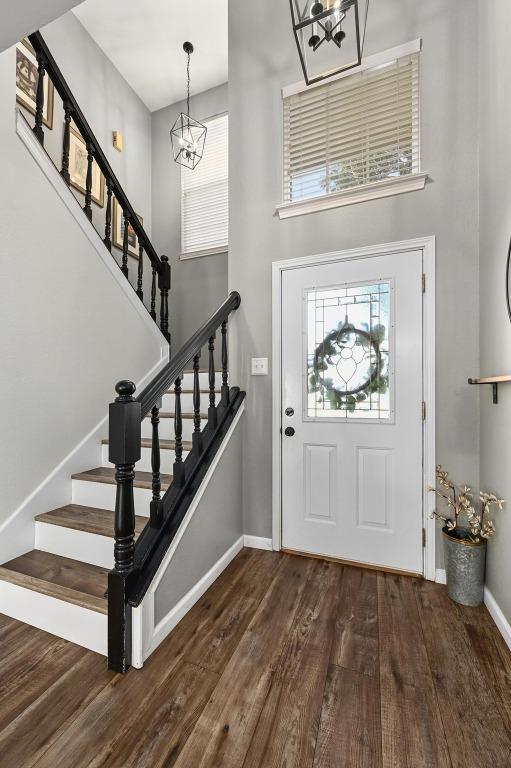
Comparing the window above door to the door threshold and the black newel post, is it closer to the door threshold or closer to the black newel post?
the black newel post

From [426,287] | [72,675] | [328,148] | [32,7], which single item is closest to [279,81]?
[328,148]

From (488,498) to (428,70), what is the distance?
245cm

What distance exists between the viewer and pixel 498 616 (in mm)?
1677

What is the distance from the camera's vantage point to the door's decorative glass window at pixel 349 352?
2.21 m

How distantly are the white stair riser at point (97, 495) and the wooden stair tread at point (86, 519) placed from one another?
0.12 feet

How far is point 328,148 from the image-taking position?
7.84 feet

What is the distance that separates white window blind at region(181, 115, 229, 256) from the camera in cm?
391

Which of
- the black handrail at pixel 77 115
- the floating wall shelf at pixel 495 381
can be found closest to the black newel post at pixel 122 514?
the floating wall shelf at pixel 495 381

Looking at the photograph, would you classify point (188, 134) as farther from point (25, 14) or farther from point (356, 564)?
point (356, 564)

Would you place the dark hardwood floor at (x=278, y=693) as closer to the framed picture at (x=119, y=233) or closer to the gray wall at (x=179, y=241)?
the gray wall at (x=179, y=241)

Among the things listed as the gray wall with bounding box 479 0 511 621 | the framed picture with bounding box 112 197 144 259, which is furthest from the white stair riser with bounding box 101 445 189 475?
the framed picture with bounding box 112 197 144 259

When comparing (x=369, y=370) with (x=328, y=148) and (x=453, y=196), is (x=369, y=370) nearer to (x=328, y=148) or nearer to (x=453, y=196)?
(x=453, y=196)

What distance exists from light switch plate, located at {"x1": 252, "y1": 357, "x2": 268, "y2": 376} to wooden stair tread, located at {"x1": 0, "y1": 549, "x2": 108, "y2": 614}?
1491 millimetres

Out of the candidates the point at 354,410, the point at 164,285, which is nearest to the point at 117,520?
the point at 354,410
